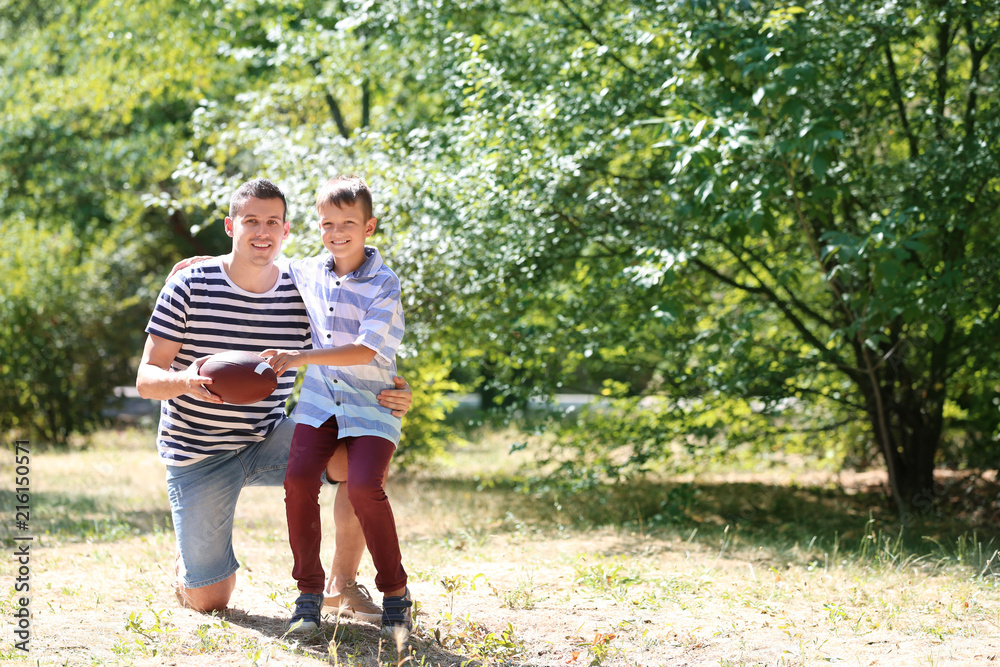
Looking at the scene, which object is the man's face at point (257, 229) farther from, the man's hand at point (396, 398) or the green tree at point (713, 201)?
the green tree at point (713, 201)

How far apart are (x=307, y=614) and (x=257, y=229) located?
1484 mm

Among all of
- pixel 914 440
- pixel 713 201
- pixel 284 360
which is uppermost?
pixel 713 201

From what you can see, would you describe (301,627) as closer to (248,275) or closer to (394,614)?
(394,614)

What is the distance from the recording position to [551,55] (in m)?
6.52

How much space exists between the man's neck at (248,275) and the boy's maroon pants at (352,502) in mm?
726

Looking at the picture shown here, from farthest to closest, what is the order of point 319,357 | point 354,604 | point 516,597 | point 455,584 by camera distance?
1. point 455,584
2. point 516,597
3. point 354,604
4. point 319,357

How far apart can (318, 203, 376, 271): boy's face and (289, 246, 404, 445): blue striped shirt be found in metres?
0.09

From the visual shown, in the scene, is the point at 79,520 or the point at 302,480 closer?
the point at 302,480

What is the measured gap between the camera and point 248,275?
11.8 feet

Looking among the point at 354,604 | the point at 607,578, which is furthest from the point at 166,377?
the point at 607,578

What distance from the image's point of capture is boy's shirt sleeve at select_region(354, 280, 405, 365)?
308 centimetres

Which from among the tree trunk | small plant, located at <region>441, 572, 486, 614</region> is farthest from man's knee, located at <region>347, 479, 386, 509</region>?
the tree trunk

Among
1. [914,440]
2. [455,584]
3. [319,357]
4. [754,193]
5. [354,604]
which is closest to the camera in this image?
[319,357]

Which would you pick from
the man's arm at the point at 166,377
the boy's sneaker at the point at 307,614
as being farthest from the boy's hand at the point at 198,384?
the boy's sneaker at the point at 307,614
